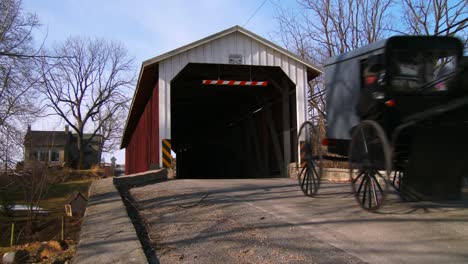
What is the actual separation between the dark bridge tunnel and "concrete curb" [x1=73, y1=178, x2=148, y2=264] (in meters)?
9.58

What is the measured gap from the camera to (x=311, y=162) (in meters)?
7.76

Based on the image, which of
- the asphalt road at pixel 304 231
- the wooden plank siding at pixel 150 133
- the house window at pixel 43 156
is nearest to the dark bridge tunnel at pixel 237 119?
the wooden plank siding at pixel 150 133

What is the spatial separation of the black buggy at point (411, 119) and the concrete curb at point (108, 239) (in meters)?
3.14

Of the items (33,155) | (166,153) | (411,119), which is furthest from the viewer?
(166,153)

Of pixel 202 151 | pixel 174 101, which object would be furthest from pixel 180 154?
pixel 174 101

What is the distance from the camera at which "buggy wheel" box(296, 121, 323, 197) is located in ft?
25.2

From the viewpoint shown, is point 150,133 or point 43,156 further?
point 150,133

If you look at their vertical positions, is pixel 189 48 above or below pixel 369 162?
above

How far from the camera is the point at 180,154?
128 ft

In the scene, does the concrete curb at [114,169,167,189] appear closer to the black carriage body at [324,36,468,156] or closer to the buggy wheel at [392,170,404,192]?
the black carriage body at [324,36,468,156]

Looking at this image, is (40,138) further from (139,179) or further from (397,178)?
(397,178)

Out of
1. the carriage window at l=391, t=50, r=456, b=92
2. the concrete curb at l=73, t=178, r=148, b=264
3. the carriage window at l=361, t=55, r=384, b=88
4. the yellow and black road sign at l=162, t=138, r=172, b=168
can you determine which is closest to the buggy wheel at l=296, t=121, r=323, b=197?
the carriage window at l=361, t=55, r=384, b=88

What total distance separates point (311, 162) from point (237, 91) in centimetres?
1279

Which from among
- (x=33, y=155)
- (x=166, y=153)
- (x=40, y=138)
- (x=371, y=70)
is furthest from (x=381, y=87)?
(x=40, y=138)
